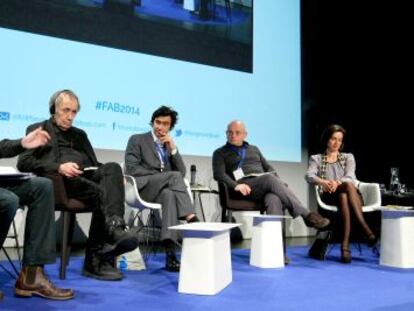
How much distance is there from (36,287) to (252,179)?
2037mm

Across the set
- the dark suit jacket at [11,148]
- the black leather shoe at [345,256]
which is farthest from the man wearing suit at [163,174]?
the black leather shoe at [345,256]

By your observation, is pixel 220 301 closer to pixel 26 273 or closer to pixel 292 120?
pixel 26 273

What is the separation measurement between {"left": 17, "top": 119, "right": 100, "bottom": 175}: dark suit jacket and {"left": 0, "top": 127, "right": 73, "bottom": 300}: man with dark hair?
0.44 m

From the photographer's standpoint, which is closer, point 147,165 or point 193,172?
point 147,165

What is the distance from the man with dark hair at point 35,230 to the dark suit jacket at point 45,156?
1.46 ft

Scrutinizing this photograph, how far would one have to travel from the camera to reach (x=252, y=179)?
156 inches

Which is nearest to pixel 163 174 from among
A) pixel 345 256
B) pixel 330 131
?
pixel 345 256

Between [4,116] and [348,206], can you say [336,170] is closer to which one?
[348,206]

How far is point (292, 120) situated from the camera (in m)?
5.61

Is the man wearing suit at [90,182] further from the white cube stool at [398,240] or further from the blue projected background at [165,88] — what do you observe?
the white cube stool at [398,240]

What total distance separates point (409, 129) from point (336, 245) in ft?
5.17

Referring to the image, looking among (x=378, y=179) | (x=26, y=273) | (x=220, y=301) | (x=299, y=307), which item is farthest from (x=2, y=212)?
(x=378, y=179)

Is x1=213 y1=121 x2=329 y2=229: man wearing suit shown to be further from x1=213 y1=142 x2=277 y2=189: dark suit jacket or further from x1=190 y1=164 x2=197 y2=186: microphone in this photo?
x1=190 y1=164 x2=197 y2=186: microphone

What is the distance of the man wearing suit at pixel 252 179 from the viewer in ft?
12.4
